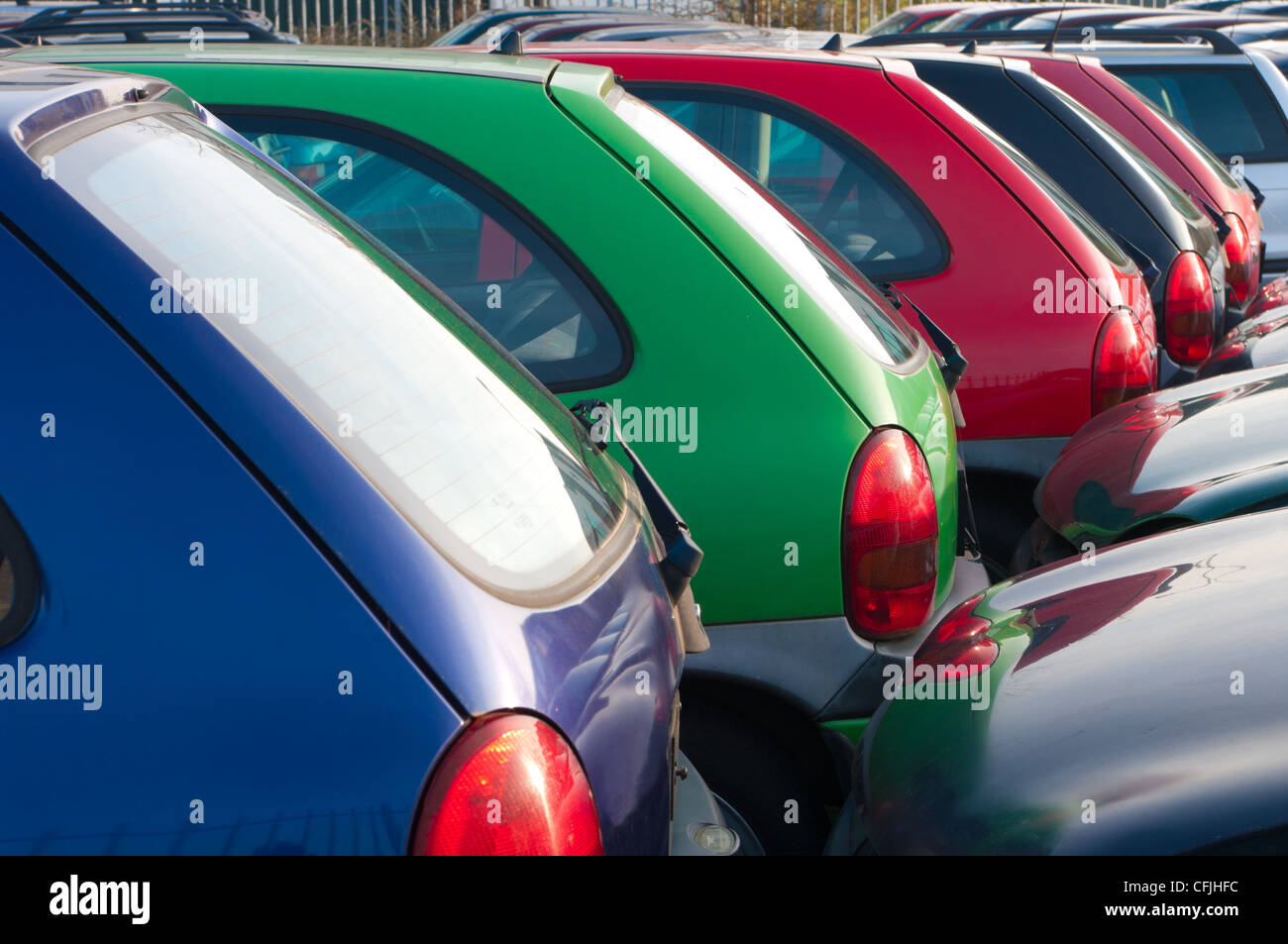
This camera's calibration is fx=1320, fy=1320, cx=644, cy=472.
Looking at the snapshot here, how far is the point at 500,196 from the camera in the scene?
260 centimetres

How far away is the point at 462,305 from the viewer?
2.92 m

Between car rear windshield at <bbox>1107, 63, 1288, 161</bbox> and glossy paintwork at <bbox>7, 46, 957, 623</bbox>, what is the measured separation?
22.6ft

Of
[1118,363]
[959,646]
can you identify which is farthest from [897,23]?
[959,646]

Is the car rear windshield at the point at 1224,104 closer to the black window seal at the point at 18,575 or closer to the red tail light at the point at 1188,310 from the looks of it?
the red tail light at the point at 1188,310

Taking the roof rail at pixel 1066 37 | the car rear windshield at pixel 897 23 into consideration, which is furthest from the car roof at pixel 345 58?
the car rear windshield at pixel 897 23

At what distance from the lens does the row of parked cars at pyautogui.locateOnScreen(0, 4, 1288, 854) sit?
4.15 ft

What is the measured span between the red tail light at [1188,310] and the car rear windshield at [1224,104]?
392 cm

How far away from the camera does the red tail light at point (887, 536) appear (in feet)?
8.32

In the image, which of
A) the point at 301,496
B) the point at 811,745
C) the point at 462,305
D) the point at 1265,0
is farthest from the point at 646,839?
the point at 1265,0

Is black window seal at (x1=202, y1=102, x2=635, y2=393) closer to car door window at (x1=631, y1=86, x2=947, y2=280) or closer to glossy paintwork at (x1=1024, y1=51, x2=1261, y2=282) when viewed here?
car door window at (x1=631, y1=86, x2=947, y2=280)

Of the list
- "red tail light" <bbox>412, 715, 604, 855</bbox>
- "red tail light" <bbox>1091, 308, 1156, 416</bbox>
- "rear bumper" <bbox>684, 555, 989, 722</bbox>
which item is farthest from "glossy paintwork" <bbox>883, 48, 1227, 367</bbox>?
"red tail light" <bbox>412, 715, 604, 855</bbox>

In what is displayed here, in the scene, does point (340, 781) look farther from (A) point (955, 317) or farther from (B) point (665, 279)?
(A) point (955, 317)

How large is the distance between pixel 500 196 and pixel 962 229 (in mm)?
1728
